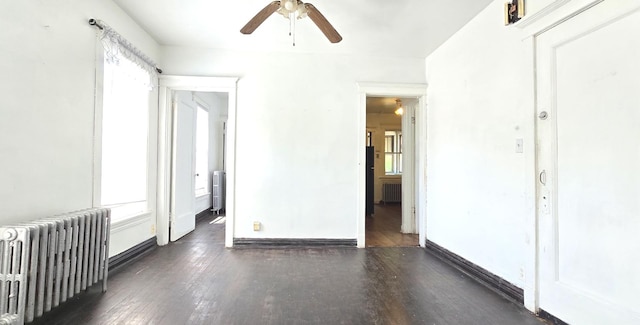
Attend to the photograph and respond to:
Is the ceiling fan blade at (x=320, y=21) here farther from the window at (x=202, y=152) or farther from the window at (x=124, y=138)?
the window at (x=202, y=152)

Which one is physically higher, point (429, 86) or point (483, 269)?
point (429, 86)

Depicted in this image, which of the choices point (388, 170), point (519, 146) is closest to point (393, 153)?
point (388, 170)

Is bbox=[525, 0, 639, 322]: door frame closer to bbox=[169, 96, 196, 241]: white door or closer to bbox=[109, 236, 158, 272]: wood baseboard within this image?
bbox=[109, 236, 158, 272]: wood baseboard

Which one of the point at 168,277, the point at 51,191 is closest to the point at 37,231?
the point at 51,191

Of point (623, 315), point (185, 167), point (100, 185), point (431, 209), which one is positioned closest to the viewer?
point (623, 315)

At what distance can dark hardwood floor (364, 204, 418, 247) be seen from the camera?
4039 millimetres

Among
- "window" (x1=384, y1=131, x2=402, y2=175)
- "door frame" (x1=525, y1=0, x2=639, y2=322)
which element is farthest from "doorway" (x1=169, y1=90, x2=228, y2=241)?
"window" (x1=384, y1=131, x2=402, y2=175)

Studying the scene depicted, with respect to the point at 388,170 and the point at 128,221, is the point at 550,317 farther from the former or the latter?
the point at 388,170

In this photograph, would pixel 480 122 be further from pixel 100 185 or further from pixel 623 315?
pixel 100 185

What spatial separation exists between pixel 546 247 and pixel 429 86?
246 centimetres

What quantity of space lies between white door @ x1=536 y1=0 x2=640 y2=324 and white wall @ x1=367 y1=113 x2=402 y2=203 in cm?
623

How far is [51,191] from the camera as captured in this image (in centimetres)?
210

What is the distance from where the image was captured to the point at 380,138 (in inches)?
330

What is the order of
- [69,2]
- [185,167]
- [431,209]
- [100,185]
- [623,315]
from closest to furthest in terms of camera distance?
1. [623,315]
2. [69,2]
3. [100,185]
4. [431,209]
5. [185,167]
